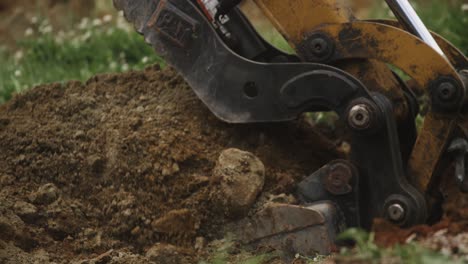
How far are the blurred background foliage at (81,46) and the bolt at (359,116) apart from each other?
106 inches

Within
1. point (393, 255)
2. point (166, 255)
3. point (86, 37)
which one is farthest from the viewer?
point (86, 37)

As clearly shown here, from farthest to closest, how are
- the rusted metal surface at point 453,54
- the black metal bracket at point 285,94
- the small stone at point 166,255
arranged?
the rusted metal surface at point 453,54, the small stone at point 166,255, the black metal bracket at point 285,94

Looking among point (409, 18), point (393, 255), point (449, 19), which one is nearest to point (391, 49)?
point (409, 18)

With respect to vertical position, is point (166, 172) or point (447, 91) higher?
point (166, 172)

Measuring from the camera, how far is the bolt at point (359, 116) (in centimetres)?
423

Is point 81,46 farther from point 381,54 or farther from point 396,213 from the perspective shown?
point 396,213

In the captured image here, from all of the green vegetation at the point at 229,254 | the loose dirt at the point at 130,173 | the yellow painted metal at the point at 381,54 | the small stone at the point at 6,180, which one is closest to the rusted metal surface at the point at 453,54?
the yellow painted metal at the point at 381,54

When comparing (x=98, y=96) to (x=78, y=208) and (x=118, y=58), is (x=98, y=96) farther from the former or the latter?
(x=118, y=58)

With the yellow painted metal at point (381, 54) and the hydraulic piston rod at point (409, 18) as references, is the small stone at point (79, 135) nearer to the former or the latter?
the yellow painted metal at point (381, 54)

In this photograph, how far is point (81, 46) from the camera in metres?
8.02

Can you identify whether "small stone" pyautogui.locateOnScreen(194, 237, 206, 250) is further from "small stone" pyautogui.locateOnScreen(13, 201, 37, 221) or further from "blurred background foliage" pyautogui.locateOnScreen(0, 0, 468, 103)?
"blurred background foliage" pyautogui.locateOnScreen(0, 0, 468, 103)

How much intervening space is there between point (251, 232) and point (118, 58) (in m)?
3.62

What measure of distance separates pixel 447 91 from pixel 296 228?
88cm

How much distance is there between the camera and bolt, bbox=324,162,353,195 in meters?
4.36
